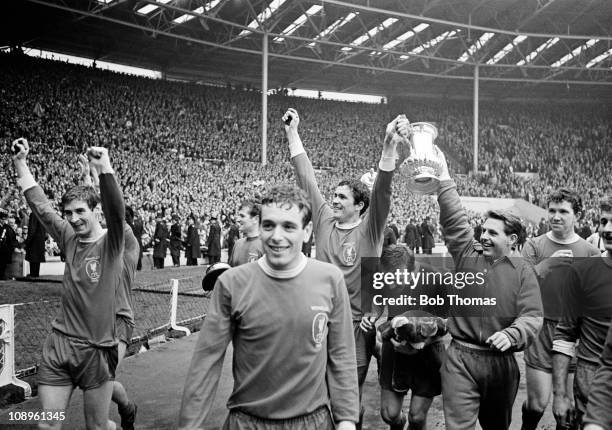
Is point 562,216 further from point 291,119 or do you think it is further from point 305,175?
point 291,119

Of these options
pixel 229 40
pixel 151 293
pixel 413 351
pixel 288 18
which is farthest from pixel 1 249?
pixel 288 18

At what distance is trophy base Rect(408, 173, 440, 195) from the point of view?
319cm

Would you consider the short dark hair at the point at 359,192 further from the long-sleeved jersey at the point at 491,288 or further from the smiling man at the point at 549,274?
the smiling man at the point at 549,274

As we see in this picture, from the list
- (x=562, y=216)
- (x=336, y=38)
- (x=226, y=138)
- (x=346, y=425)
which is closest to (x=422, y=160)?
(x=346, y=425)

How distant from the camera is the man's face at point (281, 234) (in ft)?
7.70

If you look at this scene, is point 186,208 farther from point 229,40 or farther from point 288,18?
point 288,18

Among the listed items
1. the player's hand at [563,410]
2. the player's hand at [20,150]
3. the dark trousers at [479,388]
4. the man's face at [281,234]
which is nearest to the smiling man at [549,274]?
the player's hand at [563,410]

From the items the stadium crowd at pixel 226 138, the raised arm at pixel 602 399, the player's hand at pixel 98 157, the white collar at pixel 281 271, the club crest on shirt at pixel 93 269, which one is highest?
the stadium crowd at pixel 226 138

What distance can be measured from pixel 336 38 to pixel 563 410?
29.2 meters

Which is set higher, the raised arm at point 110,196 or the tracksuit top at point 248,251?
the raised arm at point 110,196

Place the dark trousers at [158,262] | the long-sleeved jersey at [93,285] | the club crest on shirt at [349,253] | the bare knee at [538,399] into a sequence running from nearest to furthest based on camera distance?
the long-sleeved jersey at [93,285], the club crest on shirt at [349,253], the bare knee at [538,399], the dark trousers at [158,262]

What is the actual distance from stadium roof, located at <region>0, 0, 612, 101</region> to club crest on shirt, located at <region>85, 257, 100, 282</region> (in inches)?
875

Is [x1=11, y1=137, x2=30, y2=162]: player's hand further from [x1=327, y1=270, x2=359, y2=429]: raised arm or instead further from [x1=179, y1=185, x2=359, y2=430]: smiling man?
[x1=327, y1=270, x2=359, y2=429]: raised arm

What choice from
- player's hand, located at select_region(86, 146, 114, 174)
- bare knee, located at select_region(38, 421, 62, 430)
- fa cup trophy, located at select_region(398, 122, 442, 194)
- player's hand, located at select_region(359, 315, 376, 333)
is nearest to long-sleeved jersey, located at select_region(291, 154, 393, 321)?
player's hand, located at select_region(359, 315, 376, 333)
